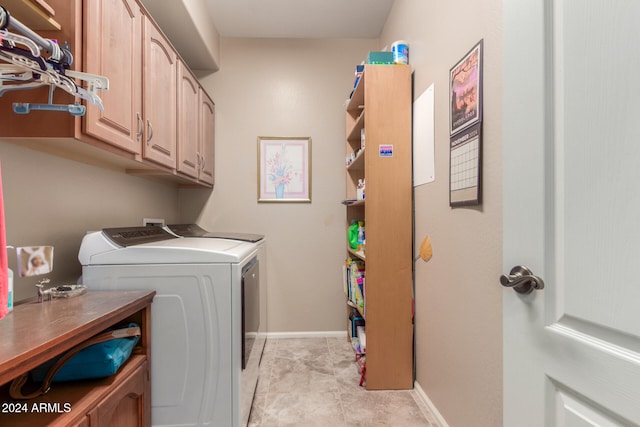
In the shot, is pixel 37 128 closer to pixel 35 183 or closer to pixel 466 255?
pixel 35 183

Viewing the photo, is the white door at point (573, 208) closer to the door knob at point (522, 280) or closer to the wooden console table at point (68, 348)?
the door knob at point (522, 280)

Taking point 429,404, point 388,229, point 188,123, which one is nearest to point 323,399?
point 429,404

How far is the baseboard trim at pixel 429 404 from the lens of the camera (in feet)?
5.02

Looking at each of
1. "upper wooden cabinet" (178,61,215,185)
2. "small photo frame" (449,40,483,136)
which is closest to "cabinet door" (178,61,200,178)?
"upper wooden cabinet" (178,61,215,185)

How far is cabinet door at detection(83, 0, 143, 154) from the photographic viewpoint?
43.3 inches

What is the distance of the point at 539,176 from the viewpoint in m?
0.63

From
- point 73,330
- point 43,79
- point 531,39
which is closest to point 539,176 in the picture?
point 531,39

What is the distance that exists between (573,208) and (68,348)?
1.26 meters

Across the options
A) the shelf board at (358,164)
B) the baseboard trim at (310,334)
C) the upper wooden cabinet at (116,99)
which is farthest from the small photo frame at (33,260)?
the baseboard trim at (310,334)

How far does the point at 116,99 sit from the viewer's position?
4.10ft

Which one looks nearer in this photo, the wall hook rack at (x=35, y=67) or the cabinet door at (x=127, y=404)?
the wall hook rack at (x=35, y=67)

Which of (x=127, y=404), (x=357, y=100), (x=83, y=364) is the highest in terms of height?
(x=357, y=100)

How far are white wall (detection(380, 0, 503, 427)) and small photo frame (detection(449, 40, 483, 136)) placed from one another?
0.04 meters

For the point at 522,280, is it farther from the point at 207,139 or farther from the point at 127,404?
the point at 207,139
